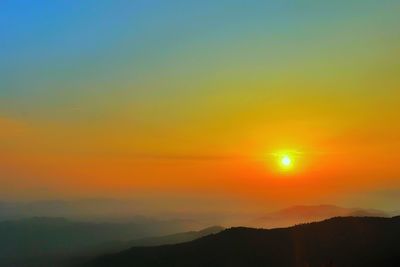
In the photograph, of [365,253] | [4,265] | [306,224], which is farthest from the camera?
[4,265]

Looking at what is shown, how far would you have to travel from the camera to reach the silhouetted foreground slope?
68000mm

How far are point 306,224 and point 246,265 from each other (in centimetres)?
1468

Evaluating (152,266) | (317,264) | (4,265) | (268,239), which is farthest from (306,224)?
(4,265)

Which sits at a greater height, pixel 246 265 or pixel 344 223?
pixel 344 223

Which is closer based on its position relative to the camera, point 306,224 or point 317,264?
point 317,264

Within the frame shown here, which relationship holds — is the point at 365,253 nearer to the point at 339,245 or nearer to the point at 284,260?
the point at 339,245

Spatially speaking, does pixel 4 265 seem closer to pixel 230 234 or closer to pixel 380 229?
pixel 230 234

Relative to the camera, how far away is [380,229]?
7438cm

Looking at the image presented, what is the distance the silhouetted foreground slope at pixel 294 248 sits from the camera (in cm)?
6800

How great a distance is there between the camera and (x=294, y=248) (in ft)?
255

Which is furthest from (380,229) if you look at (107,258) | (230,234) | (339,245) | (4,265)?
(4,265)

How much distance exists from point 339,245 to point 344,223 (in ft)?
26.1

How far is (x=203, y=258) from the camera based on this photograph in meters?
83.9

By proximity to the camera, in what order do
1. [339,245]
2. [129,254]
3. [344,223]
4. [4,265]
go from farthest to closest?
[4,265]
[129,254]
[344,223]
[339,245]
